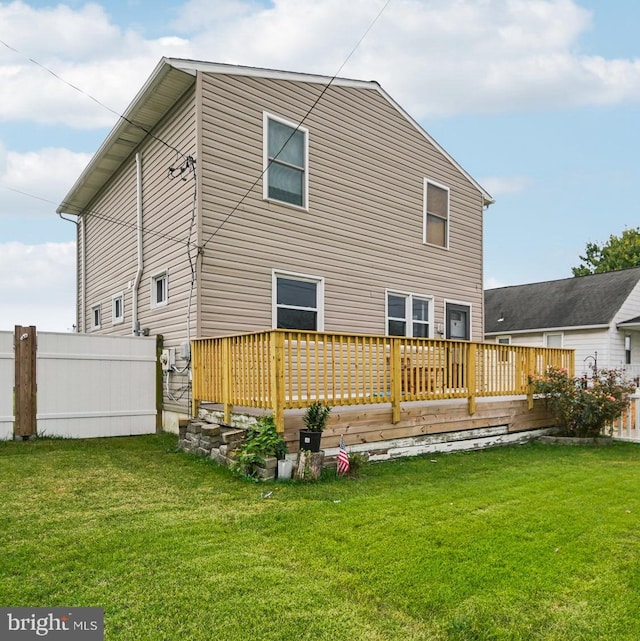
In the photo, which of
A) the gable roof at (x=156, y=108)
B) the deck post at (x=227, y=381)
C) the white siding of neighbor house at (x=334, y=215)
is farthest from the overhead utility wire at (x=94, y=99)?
the deck post at (x=227, y=381)

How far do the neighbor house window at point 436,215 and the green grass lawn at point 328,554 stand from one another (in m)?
6.78

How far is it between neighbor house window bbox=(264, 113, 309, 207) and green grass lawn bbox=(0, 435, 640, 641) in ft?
16.8

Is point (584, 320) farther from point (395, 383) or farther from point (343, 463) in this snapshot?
point (343, 463)

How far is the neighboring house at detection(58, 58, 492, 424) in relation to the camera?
26.3 ft

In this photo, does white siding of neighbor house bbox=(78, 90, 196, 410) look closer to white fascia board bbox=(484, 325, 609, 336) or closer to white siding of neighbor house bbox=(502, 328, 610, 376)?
white siding of neighbor house bbox=(502, 328, 610, 376)

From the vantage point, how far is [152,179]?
952 cm

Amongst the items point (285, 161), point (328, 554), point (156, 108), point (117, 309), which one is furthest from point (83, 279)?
point (328, 554)

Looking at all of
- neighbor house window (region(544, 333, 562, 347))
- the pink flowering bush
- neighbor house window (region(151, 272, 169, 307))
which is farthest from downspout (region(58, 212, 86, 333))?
neighbor house window (region(544, 333, 562, 347))

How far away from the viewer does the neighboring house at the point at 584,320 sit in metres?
17.1

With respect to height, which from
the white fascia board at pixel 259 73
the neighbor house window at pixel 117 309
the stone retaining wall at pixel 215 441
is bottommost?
the stone retaining wall at pixel 215 441

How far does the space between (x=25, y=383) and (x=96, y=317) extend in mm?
5490

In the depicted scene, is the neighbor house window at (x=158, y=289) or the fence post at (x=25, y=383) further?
the neighbor house window at (x=158, y=289)

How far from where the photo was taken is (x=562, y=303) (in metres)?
19.3

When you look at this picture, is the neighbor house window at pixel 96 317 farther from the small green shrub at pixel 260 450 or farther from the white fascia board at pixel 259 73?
the small green shrub at pixel 260 450
